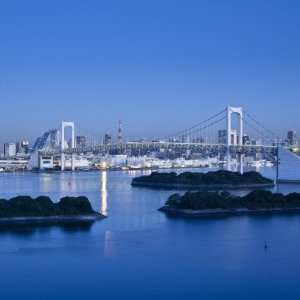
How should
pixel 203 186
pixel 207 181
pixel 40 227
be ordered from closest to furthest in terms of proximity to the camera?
pixel 40 227, pixel 203 186, pixel 207 181

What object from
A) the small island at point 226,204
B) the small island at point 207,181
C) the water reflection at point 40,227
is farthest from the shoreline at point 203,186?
the water reflection at point 40,227

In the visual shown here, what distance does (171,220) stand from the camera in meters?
7.50

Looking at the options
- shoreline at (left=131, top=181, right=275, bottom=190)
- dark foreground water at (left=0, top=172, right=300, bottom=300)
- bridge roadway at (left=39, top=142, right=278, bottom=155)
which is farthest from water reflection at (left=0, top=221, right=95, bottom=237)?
bridge roadway at (left=39, top=142, right=278, bottom=155)

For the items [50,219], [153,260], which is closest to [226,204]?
[50,219]

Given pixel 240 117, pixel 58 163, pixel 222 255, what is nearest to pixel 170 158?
pixel 58 163

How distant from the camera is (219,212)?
8.08 m

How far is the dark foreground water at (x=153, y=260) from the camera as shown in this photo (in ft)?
14.3

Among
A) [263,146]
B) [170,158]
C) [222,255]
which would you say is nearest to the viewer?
[222,255]

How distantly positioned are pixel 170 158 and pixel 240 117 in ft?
42.0

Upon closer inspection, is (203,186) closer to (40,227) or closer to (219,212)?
(219,212)

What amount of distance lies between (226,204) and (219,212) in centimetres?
29

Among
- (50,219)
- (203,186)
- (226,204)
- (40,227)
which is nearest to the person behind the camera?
(40,227)

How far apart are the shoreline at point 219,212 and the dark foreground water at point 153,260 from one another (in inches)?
15.1

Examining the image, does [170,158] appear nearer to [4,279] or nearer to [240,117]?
[240,117]
